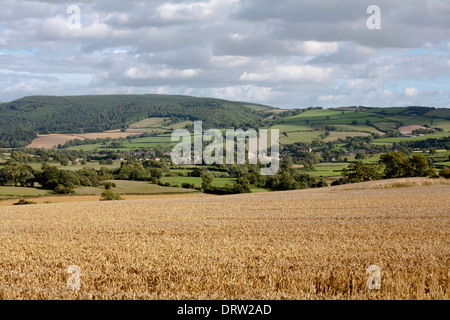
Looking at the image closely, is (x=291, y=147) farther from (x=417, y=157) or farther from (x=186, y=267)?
(x=186, y=267)

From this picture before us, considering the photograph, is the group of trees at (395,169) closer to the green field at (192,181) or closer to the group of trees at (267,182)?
the group of trees at (267,182)

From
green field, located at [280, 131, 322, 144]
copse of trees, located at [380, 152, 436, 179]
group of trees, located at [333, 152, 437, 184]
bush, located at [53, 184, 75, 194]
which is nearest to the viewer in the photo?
bush, located at [53, 184, 75, 194]

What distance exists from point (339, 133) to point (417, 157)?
75.9 m

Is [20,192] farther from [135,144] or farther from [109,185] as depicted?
[135,144]

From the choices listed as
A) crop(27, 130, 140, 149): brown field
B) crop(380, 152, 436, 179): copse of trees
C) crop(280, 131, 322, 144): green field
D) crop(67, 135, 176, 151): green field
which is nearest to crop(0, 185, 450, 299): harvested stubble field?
crop(380, 152, 436, 179): copse of trees

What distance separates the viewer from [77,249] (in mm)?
12539

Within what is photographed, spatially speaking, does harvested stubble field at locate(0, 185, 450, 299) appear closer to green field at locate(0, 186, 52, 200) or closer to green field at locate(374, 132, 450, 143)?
green field at locate(0, 186, 52, 200)

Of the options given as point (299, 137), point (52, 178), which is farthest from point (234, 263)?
point (299, 137)

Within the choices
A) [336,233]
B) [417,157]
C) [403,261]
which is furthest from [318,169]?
[403,261]

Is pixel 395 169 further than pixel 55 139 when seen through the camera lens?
No

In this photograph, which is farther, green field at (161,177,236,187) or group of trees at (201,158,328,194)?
green field at (161,177,236,187)

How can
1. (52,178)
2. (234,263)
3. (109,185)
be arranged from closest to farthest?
(234,263), (52,178), (109,185)

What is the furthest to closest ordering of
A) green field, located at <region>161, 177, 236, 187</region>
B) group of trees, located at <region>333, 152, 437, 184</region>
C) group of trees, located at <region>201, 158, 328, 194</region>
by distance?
green field, located at <region>161, 177, 236, 187</region>
group of trees, located at <region>333, 152, 437, 184</region>
group of trees, located at <region>201, 158, 328, 194</region>

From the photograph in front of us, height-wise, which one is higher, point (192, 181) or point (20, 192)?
point (20, 192)
